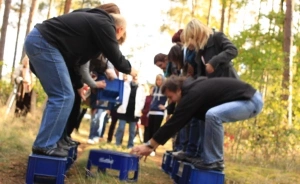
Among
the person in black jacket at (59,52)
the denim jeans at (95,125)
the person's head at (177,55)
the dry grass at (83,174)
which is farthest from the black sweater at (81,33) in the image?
the denim jeans at (95,125)

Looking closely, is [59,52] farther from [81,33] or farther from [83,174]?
[83,174]

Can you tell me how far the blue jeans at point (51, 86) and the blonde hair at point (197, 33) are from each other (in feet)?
5.16

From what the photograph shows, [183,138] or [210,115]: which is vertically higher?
[210,115]

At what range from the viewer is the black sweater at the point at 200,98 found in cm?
350

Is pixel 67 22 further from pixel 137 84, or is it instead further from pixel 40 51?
pixel 137 84

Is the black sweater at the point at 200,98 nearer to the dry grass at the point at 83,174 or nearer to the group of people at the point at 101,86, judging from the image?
the group of people at the point at 101,86

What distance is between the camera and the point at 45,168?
3189mm

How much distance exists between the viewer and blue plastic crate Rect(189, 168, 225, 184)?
3387mm

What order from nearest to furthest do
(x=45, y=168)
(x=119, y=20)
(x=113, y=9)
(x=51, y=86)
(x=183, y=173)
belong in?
(x=45, y=168) → (x=51, y=86) → (x=119, y=20) → (x=183, y=173) → (x=113, y=9)

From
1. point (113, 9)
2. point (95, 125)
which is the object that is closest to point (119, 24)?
point (113, 9)

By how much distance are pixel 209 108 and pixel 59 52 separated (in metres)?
1.37

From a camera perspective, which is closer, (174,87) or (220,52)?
(174,87)

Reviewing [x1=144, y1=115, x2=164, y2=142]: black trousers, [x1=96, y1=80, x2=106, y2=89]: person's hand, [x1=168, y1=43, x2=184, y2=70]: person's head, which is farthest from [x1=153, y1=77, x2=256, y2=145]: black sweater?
[x1=144, y1=115, x2=164, y2=142]: black trousers

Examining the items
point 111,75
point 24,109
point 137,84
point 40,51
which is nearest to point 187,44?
point 111,75
